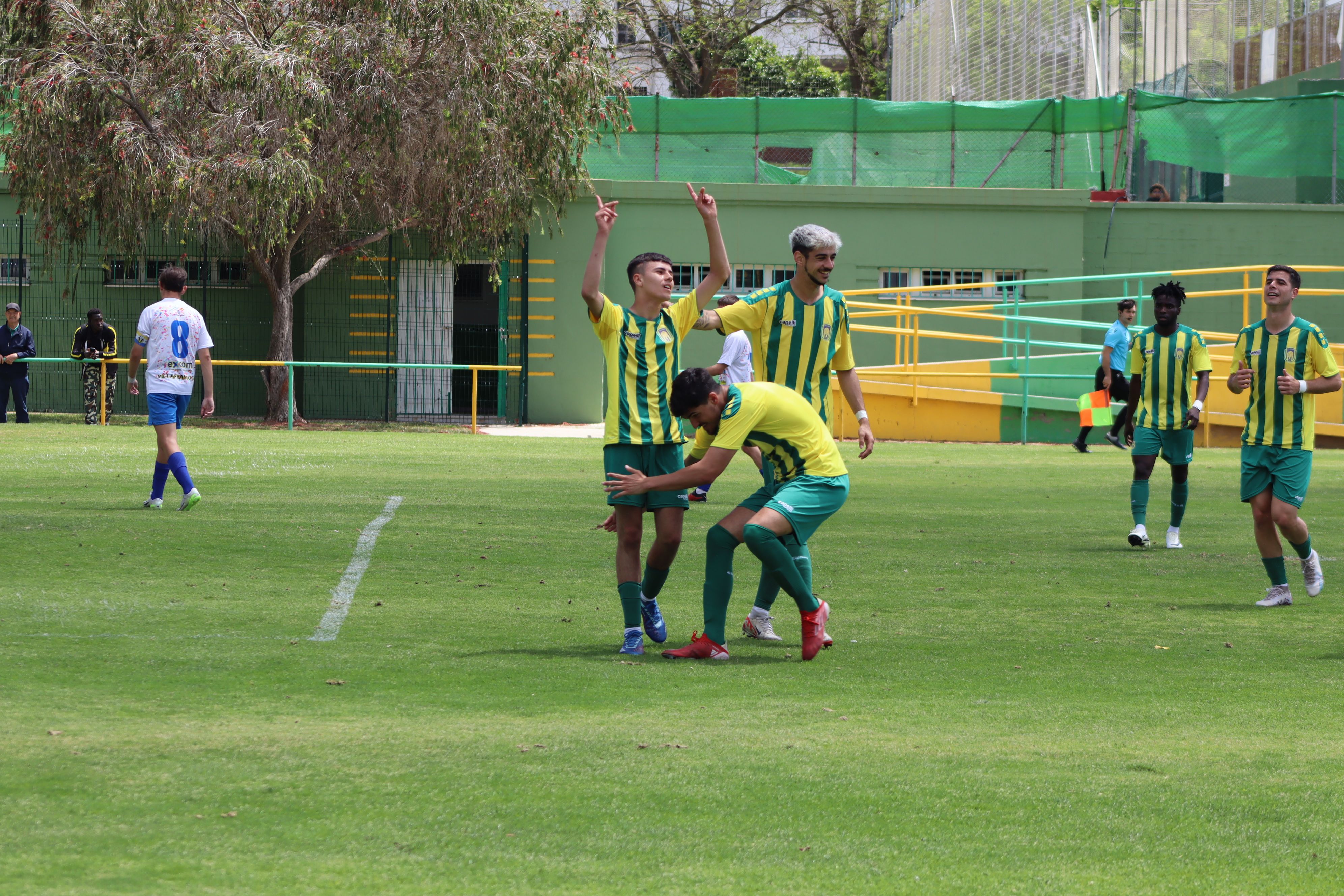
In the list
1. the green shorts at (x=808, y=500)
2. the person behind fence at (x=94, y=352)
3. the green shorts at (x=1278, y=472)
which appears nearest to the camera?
the green shorts at (x=808, y=500)

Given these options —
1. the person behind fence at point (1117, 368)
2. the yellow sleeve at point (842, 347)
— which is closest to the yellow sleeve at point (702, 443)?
the yellow sleeve at point (842, 347)

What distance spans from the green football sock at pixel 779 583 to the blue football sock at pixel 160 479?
613 centimetres

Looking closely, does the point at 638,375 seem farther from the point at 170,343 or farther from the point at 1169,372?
the point at 170,343

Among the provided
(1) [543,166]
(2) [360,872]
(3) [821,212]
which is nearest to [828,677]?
(2) [360,872]

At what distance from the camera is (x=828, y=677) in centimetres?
647

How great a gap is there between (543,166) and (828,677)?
65.0 ft

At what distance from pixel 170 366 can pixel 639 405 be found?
6325 mm

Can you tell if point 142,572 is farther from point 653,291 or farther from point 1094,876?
point 1094,876

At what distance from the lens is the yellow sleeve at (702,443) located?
6.61 metres

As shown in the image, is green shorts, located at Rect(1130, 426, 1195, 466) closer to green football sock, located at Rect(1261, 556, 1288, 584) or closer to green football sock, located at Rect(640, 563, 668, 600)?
green football sock, located at Rect(1261, 556, 1288, 584)

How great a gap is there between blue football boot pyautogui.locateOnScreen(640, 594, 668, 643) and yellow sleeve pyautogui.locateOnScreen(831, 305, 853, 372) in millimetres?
1517

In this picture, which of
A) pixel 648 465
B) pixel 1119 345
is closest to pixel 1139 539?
pixel 648 465

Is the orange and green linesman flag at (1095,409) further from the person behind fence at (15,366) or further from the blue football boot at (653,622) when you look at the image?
the person behind fence at (15,366)

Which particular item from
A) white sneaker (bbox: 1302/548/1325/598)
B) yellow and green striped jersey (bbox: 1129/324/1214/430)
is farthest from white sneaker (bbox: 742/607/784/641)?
yellow and green striped jersey (bbox: 1129/324/1214/430)
